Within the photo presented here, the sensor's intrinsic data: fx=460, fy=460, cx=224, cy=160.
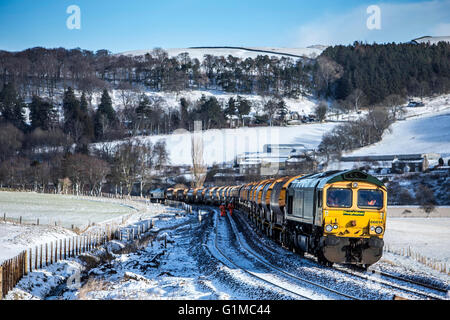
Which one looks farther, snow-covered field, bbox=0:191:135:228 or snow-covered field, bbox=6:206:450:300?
snow-covered field, bbox=0:191:135:228

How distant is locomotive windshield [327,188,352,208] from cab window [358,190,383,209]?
1.46 ft

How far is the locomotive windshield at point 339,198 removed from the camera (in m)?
18.0

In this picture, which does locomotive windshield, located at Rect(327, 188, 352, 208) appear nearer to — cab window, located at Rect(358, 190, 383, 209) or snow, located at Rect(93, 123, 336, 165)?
cab window, located at Rect(358, 190, 383, 209)

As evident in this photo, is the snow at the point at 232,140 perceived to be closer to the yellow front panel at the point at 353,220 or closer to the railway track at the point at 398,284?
the yellow front panel at the point at 353,220

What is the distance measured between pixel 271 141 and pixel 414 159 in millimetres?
57236

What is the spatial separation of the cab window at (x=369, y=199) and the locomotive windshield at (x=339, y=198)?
444mm

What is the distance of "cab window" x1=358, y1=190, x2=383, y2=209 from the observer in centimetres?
1812

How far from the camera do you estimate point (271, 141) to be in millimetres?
148000

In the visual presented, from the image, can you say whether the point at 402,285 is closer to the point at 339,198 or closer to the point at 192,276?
the point at 339,198

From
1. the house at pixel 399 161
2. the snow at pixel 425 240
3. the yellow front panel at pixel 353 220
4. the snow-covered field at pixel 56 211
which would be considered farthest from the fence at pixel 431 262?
the house at pixel 399 161

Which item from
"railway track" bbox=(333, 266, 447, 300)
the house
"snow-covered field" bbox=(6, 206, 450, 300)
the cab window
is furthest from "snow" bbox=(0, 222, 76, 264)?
the house

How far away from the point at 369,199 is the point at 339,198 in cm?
123

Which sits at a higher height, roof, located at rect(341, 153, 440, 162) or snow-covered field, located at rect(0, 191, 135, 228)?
roof, located at rect(341, 153, 440, 162)
